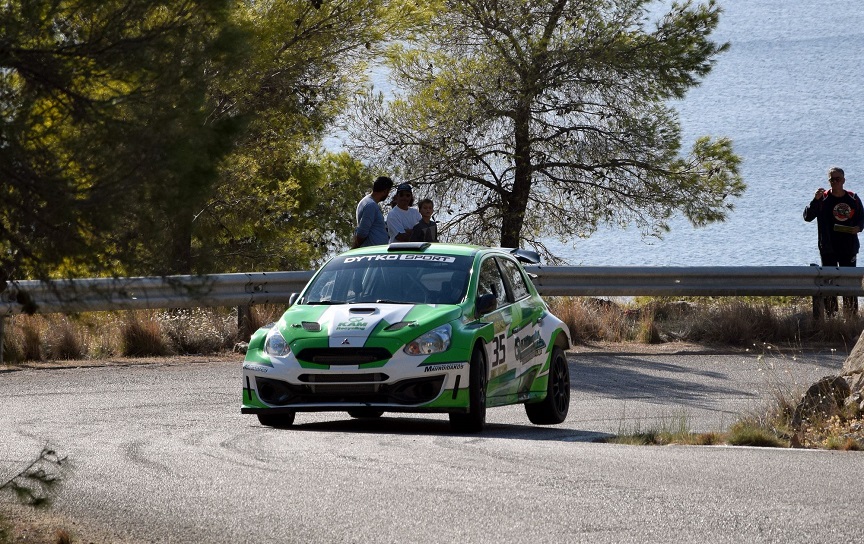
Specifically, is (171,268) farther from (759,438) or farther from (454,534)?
(759,438)

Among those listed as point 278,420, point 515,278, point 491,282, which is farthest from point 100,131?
point 515,278

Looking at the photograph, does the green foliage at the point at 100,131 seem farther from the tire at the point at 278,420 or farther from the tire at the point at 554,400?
the tire at the point at 554,400

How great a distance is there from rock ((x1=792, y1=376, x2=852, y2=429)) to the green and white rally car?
7.20 feet

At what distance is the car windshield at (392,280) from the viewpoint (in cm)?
1209

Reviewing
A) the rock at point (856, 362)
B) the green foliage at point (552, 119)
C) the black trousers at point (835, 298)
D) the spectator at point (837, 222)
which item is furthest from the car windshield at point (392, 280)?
the green foliage at point (552, 119)

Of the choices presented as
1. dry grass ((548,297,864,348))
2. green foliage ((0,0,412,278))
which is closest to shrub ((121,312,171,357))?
dry grass ((548,297,864,348))

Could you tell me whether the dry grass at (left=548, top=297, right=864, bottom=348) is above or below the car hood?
below

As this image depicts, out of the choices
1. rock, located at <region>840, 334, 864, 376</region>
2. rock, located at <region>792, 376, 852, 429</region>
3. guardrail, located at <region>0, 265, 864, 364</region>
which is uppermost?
guardrail, located at <region>0, 265, 864, 364</region>

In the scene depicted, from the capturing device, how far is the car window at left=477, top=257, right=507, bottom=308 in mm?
12289

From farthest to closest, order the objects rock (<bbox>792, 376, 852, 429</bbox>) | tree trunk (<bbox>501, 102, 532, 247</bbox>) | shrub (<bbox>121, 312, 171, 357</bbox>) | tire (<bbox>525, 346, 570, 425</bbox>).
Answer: tree trunk (<bbox>501, 102, 532, 247</bbox>) < shrub (<bbox>121, 312, 171, 357</bbox>) < tire (<bbox>525, 346, 570, 425</bbox>) < rock (<bbox>792, 376, 852, 429</bbox>)

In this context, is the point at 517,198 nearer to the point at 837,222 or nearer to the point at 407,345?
the point at 837,222

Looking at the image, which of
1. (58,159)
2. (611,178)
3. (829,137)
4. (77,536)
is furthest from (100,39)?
(829,137)

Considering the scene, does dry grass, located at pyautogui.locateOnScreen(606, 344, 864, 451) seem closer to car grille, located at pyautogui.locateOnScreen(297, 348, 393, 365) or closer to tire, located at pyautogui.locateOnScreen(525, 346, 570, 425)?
tire, located at pyautogui.locateOnScreen(525, 346, 570, 425)

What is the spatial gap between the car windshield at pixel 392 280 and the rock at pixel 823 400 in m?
2.76
